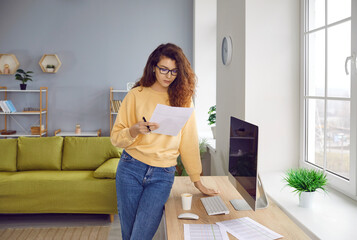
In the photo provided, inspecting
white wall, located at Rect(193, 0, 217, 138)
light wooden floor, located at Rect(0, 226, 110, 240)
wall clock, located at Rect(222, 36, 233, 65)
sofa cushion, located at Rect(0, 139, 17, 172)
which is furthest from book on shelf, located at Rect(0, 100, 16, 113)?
wall clock, located at Rect(222, 36, 233, 65)

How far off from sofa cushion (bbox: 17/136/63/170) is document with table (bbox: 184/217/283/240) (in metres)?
2.69

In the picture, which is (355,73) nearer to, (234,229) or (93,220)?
(234,229)

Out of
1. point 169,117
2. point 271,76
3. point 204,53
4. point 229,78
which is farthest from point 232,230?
point 204,53

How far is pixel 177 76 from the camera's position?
1.90 meters

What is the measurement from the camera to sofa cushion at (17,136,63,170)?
12.5ft

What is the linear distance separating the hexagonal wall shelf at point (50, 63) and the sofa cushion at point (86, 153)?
2031mm

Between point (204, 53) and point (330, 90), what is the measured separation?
3.62 m

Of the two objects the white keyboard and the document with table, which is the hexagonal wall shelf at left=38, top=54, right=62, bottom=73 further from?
the document with table

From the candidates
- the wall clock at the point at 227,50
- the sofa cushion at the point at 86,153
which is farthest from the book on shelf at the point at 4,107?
the wall clock at the point at 227,50

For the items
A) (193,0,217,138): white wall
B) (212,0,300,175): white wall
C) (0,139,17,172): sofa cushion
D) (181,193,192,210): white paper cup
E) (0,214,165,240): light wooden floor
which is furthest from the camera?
(193,0,217,138): white wall

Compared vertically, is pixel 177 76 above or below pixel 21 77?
below

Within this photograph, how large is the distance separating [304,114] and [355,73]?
1.98ft

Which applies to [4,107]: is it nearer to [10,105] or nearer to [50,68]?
[10,105]

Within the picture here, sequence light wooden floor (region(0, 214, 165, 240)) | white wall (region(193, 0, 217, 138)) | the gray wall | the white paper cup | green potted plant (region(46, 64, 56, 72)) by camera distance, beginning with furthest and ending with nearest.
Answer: the gray wall
green potted plant (region(46, 64, 56, 72))
white wall (region(193, 0, 217, 138))
light wooden floor (region(0, 214, 165, 240))
the white paper cup
